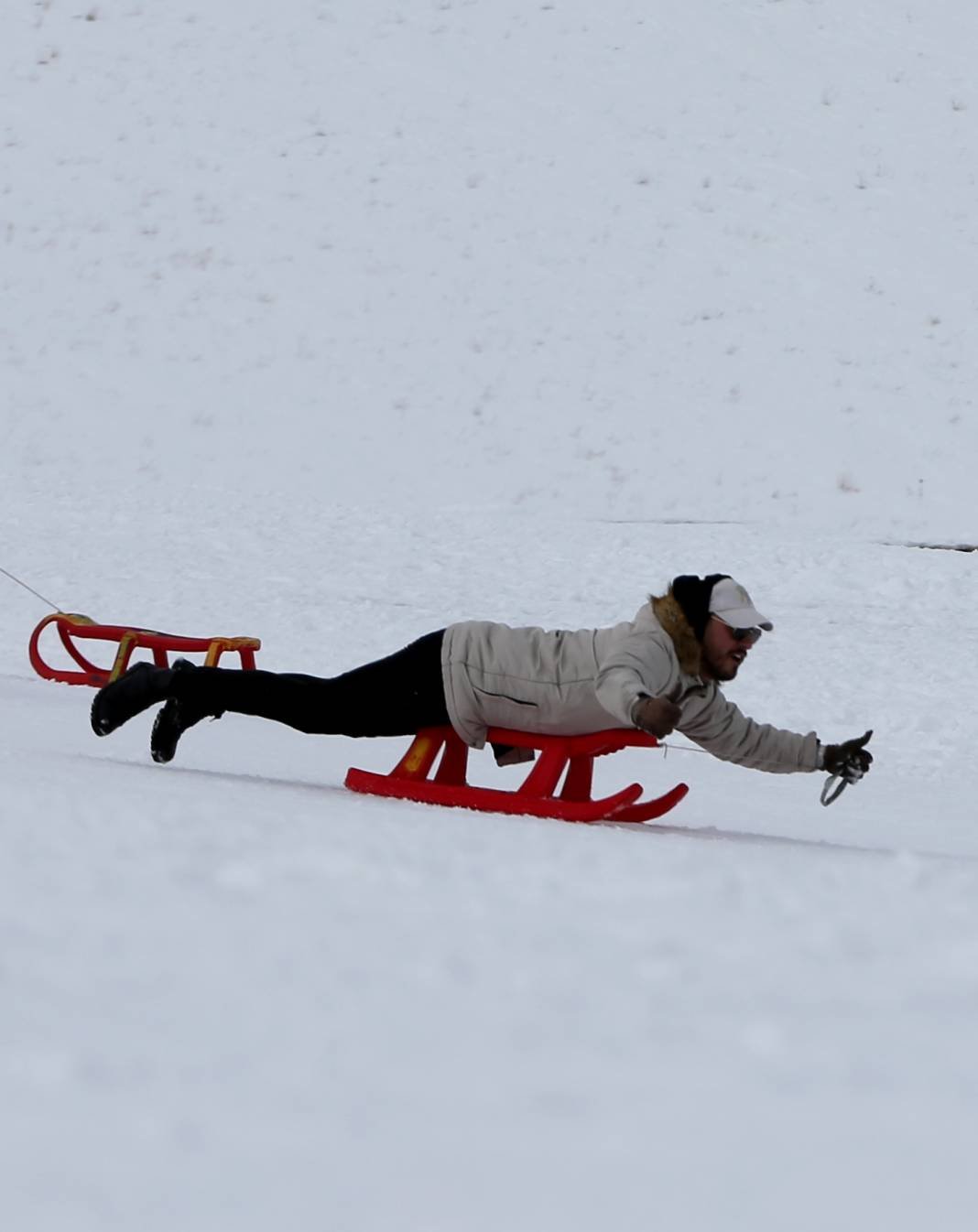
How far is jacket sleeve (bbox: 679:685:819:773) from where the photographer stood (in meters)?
4.92

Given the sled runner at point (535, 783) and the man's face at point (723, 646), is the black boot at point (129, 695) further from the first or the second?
the man's face at point (723, 646)

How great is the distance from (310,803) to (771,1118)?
98.9 inches

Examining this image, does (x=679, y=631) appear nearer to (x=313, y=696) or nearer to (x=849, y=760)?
(x=849, y=760)

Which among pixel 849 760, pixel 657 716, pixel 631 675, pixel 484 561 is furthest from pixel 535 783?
pixel 484 561

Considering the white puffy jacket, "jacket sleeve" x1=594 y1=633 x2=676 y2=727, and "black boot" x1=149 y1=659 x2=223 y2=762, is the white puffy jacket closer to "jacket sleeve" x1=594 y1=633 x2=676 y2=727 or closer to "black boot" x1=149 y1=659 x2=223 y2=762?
"jacket sleeve" x1=594 y1=633 x2=676 y2=727

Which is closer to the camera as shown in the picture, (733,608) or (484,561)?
(733,608)

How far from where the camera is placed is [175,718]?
5309 mm

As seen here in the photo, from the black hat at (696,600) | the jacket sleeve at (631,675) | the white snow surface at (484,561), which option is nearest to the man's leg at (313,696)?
the white snow surface at (484,561)

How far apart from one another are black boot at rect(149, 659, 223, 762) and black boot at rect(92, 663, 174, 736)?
0.12 ft

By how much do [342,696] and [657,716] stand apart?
1077 millimetres

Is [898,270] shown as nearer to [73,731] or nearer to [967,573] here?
[967,573]

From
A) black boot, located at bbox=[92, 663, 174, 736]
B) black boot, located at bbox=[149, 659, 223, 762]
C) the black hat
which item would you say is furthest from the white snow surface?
the black hat

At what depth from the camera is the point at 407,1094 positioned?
8.01 ft

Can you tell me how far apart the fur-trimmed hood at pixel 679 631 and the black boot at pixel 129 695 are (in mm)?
1391
